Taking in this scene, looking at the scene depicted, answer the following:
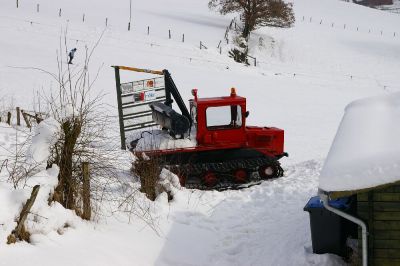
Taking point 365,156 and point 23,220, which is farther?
point 23,220

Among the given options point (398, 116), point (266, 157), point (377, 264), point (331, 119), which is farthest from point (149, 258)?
point (331, 119)

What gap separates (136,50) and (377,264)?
2809 cm

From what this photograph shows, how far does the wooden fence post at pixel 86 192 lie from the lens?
740 cm

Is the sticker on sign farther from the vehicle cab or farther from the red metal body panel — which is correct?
the vehicle cab

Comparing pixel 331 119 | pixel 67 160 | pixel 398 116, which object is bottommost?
pixel 331 119

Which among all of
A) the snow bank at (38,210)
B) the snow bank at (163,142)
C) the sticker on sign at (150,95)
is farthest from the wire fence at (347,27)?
the snow bank at (38,210)

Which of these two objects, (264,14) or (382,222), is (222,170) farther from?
(264,14)

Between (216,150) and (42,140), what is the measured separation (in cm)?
551

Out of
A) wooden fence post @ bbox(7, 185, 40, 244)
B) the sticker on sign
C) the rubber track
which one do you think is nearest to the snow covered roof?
wooden fence post @ bbox(7, 185, 40, 244)

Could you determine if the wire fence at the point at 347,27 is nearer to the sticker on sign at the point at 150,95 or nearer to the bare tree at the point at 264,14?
the bare tree at the point at 264,14

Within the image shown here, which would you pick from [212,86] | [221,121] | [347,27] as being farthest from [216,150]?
[347,27]

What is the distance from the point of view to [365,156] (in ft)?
16.7

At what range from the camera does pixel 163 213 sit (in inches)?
366

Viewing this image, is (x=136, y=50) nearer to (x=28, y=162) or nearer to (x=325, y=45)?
(x=325, y=45)
